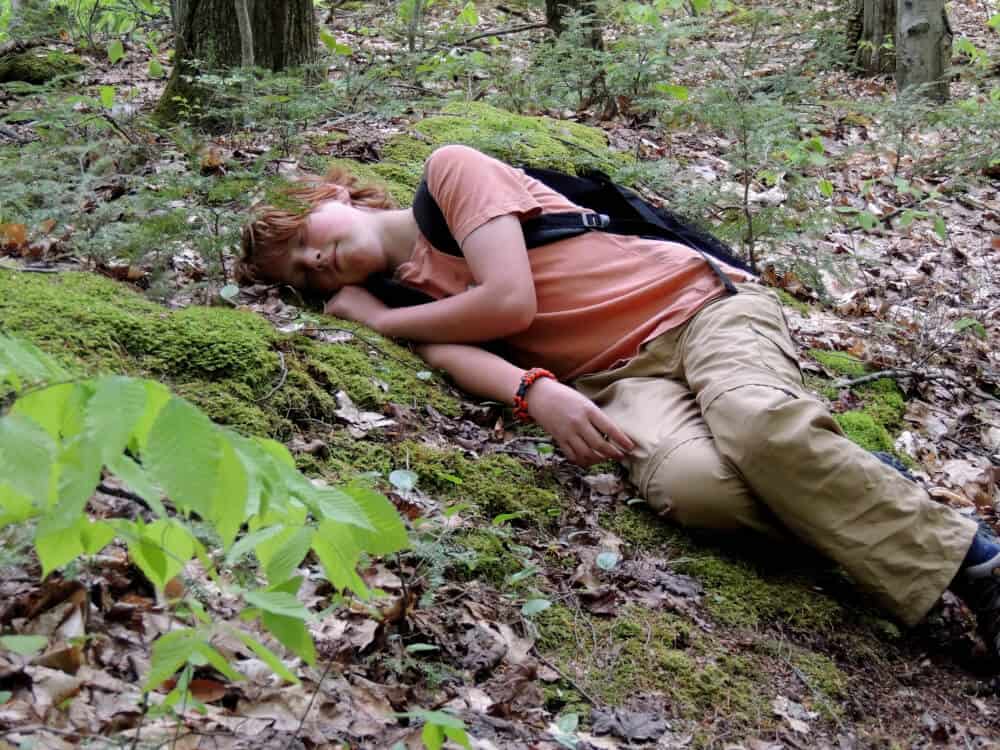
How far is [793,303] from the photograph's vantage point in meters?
5.57

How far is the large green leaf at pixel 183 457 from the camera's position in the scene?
3.53ft

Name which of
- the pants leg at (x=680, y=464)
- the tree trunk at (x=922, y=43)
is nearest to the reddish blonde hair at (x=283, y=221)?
the pants leg at (x=680, y=464)

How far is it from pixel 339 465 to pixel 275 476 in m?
1.66

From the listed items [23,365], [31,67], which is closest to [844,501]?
[23,365]

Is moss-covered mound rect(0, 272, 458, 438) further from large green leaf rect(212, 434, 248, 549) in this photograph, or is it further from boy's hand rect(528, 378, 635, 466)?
large green leaf rect(212, 434, 248, 549)

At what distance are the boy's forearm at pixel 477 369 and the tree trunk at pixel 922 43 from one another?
6731 mm

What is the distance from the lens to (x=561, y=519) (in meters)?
3.09

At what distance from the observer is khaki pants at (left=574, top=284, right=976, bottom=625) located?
2834mm

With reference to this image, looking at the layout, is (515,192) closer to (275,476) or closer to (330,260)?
(330,260)

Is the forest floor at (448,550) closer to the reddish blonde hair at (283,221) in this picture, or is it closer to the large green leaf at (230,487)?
the reddish blonde hair at (283,221)

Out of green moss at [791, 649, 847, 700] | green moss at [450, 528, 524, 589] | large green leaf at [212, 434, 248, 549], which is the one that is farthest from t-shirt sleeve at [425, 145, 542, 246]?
large green leaf at [212, 434, 248, 549]

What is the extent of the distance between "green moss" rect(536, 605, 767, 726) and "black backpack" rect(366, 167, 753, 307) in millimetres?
1499

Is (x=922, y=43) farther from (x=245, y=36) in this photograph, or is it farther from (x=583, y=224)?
(x=583, y=224)

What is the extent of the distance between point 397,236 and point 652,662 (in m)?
2.09
